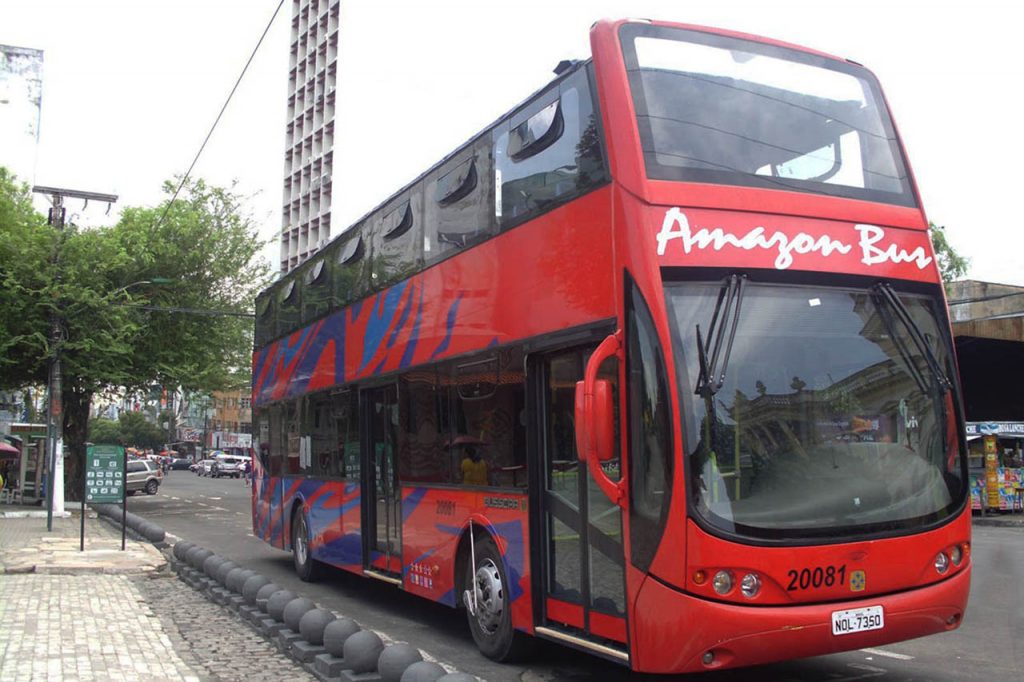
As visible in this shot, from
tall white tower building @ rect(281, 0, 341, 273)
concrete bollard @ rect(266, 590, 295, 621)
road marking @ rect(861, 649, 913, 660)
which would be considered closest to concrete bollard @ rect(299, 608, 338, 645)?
concrete bollard @ rect(266, 590, 295, 621)

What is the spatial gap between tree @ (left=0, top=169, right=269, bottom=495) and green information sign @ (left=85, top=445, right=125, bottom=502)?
10338mm

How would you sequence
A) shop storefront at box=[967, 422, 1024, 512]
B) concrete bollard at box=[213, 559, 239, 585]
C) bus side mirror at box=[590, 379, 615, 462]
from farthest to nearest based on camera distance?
shop storefront at box=[967, 422, 1024, 512] < concrete bollard at box=[213, 559, 239, 585] < bus side mirror at box=[590, 379, 615, 462]

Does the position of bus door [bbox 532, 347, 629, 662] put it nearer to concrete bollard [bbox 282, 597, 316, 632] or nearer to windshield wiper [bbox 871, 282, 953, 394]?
windshield wiper [bbox 871, 282, 953, 394]

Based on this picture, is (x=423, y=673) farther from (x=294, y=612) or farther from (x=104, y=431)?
(x=104, y=431)

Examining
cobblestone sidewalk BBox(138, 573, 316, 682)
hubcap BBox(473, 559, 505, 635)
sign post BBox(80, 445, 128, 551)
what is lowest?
cobblestone sidewalk BBox(138, 573, 316, 682)

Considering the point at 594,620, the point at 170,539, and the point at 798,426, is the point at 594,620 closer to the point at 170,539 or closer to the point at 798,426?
the point at 798,426

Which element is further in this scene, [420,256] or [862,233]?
[420,256]

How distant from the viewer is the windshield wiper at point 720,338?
587 centimetres

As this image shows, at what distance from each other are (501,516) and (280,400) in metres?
8.07

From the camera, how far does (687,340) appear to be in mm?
5941

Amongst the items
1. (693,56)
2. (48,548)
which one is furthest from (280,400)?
(693,56)

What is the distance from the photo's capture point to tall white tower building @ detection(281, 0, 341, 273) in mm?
84750

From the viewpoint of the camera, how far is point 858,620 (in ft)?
19.1

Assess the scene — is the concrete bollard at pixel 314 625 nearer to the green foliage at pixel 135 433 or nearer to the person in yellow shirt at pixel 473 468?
the person in yellow shirt at pixel 473 468
